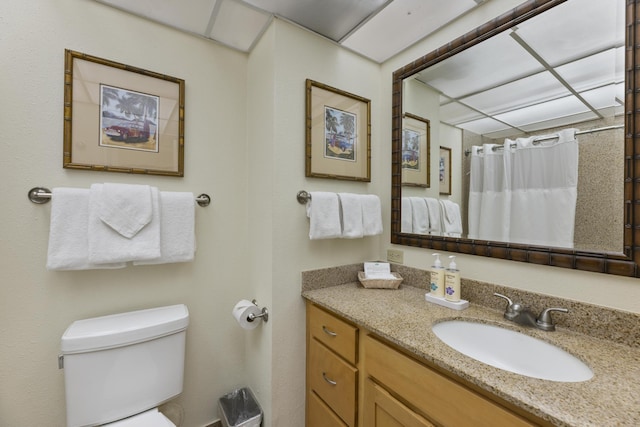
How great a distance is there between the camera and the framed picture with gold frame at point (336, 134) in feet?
4.67

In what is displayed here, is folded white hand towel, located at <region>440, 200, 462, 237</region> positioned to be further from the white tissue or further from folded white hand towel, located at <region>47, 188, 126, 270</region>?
folded white hand towel, located at <region>47, 188, 126, 270</region>

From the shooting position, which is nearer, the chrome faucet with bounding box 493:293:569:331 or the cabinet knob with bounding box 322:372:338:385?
the chrome faucet with bounding box 493:293:569:331

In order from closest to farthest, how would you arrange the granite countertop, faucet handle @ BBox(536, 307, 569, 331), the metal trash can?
the granite countertop → faucet handle @ BBox(536, 307, 569, 331) → the metal trash can

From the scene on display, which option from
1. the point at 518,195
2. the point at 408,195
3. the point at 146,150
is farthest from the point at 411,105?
the point at 146,150

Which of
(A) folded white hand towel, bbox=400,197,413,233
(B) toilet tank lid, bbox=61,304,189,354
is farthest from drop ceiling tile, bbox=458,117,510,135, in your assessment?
(B) toilet tank lid, bbox=61,304,189,354

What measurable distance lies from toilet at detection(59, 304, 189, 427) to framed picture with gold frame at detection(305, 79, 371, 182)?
1015 mm

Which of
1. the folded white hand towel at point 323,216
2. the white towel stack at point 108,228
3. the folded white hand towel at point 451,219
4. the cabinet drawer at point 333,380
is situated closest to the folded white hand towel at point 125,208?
the white towel stack at point 108,228

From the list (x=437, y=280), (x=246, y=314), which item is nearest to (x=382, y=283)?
(x=437, y=280)

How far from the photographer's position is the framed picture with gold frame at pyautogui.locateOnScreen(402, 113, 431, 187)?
4.79 ft

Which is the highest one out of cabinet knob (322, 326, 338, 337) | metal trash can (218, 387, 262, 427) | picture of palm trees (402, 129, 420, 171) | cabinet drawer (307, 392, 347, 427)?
picture of palm trees (402, 129, 420, 171)

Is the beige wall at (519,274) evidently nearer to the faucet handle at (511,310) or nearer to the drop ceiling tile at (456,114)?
the faucet handle at (511,310)

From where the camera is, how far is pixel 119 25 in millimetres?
1259

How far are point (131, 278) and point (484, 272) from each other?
5.37ft

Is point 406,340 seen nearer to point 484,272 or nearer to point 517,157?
point 484,272
